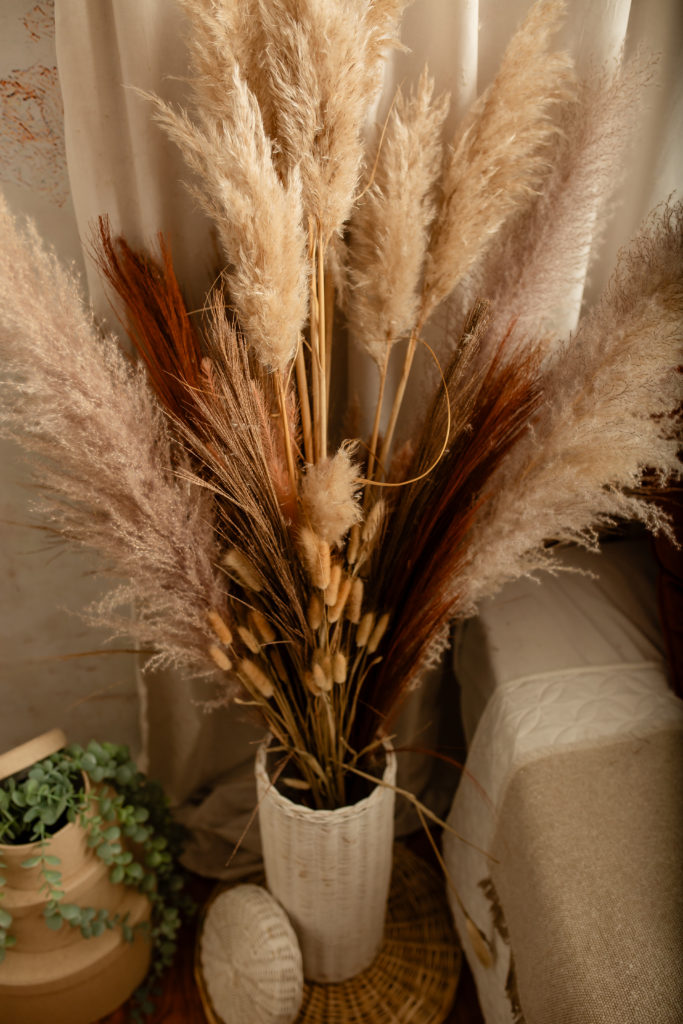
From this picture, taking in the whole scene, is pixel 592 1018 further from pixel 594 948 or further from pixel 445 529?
pixel 445 529

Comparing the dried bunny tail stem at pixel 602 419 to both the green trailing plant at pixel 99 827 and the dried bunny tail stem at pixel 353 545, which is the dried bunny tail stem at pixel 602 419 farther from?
the green trailing plant at pixel 99 827

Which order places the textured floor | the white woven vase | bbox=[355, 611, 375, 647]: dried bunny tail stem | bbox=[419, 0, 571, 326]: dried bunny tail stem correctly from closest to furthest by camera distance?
bbox=[419, 0, 571, 326]: dried bunny tail stem
bbox=[355, 611, 375, 647]: dried bunny tail stem
the white woven vase
the textured floor

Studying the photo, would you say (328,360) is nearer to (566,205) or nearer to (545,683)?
(566,205)

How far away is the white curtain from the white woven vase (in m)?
0.63

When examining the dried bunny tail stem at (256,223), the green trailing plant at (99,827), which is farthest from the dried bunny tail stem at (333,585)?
the green trailing plant at (99,827)

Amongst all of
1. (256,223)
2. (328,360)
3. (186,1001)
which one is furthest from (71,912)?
(256,223)

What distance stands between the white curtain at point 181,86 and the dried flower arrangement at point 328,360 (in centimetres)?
5

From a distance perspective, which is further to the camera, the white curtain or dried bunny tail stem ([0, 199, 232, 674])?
the white curtain

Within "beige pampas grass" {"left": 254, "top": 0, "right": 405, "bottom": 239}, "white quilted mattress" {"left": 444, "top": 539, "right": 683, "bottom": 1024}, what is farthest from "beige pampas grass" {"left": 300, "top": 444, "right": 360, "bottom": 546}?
"white quilted mattress" {"left": 444, "top": 539, "right": 683, "bottom": 1024}

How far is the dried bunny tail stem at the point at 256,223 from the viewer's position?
64cm

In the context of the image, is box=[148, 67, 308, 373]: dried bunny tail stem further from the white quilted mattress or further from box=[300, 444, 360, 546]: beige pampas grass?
the white quilted mattress

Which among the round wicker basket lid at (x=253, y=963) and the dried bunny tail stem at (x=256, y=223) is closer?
the dried bunny tail stem at (x=256, y=223)

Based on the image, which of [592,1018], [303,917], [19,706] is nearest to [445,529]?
[592,1018]

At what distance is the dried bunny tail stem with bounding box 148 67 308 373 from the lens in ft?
2.09
